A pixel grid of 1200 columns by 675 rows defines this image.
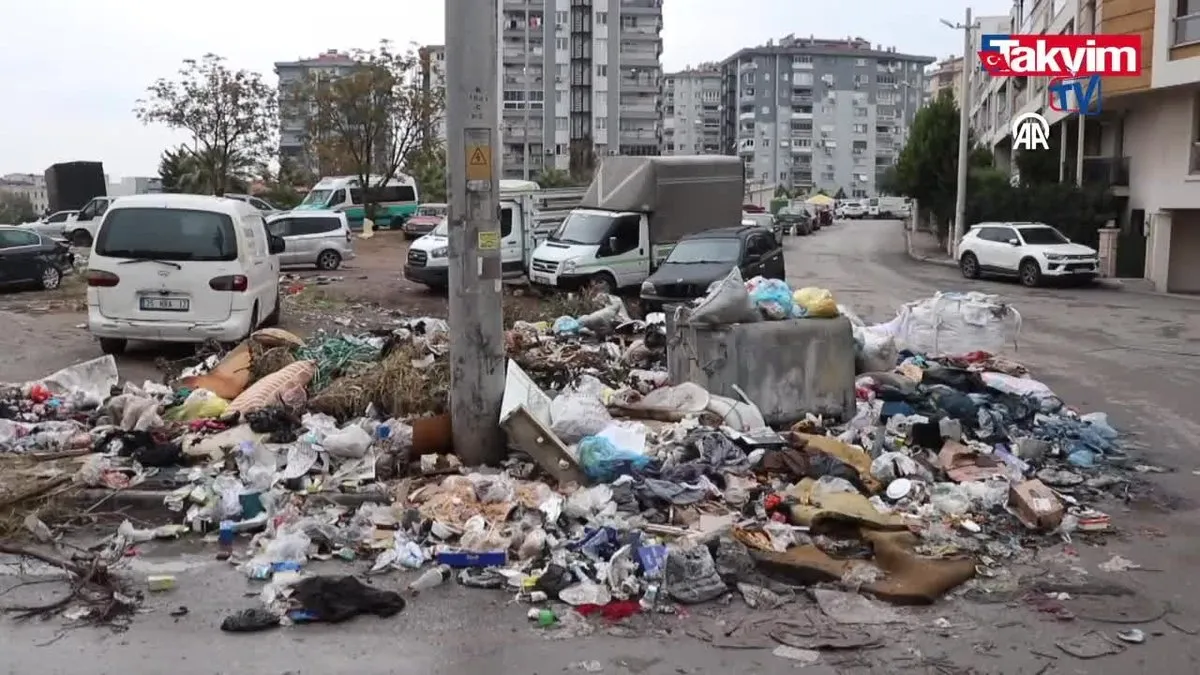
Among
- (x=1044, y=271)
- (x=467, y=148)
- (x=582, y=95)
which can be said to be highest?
(x=582, y=95)

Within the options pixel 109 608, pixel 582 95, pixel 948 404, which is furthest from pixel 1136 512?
pixel 582 95

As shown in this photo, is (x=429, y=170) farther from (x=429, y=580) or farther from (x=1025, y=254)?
(x=429, y=580)

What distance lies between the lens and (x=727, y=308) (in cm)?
963

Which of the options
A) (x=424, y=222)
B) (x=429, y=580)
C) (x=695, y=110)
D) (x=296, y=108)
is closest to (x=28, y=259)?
(x=424, y=222)

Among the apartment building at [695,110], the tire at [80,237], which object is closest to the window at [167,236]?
the tire at [80,237]

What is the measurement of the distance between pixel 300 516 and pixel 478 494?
1133mm

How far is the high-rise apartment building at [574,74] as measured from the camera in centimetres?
9700

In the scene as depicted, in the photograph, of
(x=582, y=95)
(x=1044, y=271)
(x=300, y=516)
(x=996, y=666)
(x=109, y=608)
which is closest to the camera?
(x=996, y=666)

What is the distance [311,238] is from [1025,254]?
62.9 feet

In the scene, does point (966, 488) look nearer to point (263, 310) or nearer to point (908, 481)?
point (908, 481)

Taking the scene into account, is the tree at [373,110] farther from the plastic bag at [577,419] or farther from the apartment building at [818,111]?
the apartment building at [818,111]

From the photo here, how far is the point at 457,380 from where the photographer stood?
8.13m

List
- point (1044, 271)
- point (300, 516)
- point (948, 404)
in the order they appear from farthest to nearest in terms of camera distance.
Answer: point (1044, 271)
point (948, 404)
point (300, 516)

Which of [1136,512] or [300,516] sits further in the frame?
[1136,512]
